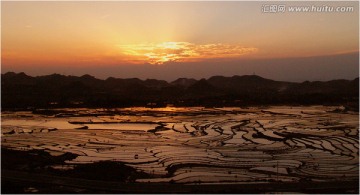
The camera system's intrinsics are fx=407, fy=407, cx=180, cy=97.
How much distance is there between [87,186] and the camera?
7305mm

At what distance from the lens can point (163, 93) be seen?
114 feet

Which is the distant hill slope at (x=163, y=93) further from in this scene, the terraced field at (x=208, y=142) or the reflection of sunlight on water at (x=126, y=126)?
the reflection of sunlight on water at (x=126, y=126)

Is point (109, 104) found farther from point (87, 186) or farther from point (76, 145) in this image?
point (87, 186)

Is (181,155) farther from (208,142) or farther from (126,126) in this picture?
(126,126)

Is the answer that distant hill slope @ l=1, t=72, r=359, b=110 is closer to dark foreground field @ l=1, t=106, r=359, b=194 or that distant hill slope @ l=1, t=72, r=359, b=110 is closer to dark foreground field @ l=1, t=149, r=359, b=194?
dark foreground field @ l=1, t=106, r=359, b=194

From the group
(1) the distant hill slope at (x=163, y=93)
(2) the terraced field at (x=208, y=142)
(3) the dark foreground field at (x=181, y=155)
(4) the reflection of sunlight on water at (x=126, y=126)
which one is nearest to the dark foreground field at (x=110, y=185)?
(3) the dark foreground field at (x=181, y=155)

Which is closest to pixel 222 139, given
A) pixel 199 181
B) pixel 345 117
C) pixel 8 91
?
pixel 199 181

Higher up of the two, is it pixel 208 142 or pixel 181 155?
pixel 208 142

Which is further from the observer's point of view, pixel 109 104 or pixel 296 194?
pixel 109 104

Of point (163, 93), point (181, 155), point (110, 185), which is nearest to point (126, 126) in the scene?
point (181, 155)

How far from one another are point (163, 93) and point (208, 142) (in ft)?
76.4

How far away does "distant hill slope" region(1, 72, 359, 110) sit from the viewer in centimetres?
2497

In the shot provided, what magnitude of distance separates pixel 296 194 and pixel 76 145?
6.40 metres

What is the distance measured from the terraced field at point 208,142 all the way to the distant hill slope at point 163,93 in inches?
262
